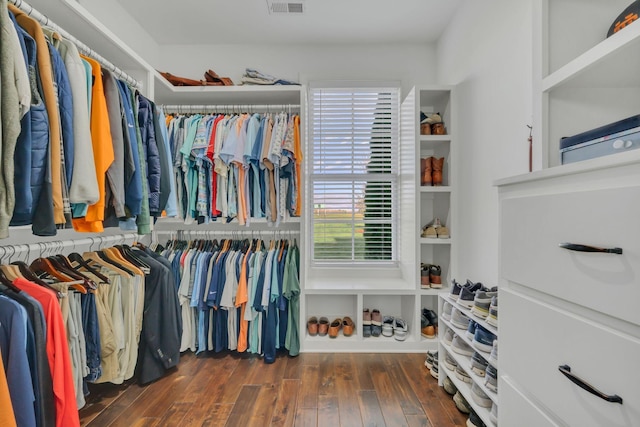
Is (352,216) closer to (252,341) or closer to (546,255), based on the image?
(252,341)

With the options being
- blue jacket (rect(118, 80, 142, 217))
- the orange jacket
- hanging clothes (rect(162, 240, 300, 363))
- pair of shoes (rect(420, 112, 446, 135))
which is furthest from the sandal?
pair of shoes (rect(420, 112, 446, 135))

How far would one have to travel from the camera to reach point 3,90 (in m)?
0.91

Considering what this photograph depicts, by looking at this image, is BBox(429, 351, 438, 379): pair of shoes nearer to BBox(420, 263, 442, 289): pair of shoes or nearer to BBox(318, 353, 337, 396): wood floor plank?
BBox(420, 263, 442, 289): pair of shoes

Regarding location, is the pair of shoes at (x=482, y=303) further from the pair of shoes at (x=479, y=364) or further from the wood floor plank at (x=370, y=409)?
the wood floor plank at (x=370, y=409)

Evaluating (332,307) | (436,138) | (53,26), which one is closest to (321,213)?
(332,307)

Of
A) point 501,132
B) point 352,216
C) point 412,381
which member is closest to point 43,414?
point 412,381

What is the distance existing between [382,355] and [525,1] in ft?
7.71

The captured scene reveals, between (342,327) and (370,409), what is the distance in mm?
872

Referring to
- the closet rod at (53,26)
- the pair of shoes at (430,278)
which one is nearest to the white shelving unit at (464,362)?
the pair of shoes at (430,278)

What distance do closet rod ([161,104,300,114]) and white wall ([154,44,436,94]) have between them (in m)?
0.37

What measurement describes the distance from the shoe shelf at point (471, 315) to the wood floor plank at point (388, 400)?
0.64 m

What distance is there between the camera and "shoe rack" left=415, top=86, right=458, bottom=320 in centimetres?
227

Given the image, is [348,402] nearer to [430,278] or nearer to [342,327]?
[342,327]

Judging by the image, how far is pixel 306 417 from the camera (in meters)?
1.59
